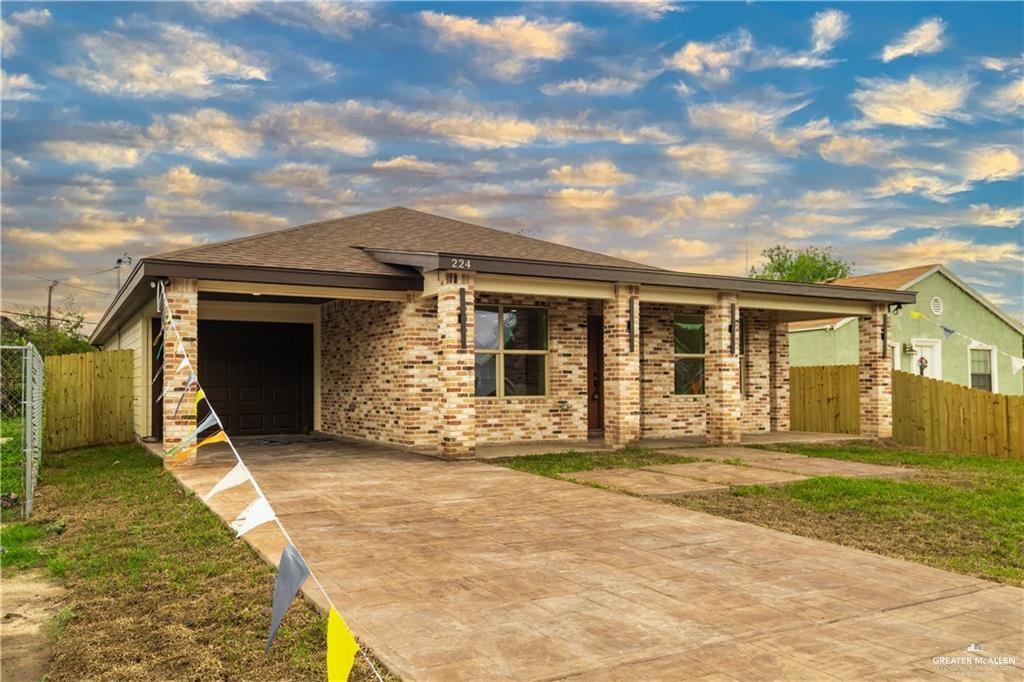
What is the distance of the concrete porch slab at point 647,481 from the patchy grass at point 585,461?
1.35 ft

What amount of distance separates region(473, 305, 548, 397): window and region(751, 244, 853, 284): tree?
3942cm

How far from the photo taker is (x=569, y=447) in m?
13.7

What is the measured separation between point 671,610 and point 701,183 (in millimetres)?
21209

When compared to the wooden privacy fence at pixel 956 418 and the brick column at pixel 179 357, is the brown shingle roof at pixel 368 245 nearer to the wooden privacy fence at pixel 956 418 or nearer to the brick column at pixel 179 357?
the brick column at pixel 179 357

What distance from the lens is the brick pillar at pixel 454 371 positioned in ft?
38.8

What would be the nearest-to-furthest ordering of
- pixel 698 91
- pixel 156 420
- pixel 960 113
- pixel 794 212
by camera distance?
1. pixel 156 420
2. pixel 698 91
3. pixel 960 113
4. pixel 794 212

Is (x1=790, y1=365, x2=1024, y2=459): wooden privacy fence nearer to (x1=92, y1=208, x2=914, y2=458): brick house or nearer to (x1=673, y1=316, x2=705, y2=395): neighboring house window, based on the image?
(x1=92, y1=208, x2=914, y2=458): brick house

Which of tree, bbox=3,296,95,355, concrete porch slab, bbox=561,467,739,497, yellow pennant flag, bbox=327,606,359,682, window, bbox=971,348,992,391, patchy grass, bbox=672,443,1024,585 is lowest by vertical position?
patchy grass, bbox=672,443,1024,585

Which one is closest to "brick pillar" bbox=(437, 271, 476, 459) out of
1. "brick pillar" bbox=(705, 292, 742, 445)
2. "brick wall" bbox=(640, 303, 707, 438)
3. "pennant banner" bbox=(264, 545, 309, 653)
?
"brick wall" bbox=(640, 303, 707, 438)

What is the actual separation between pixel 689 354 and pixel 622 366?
331 cm

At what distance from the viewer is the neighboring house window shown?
1624 cm

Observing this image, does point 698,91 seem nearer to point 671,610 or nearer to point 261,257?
point 261,257

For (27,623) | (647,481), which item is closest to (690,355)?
(647,481)

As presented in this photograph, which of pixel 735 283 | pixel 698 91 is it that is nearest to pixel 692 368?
pixel 735 283
